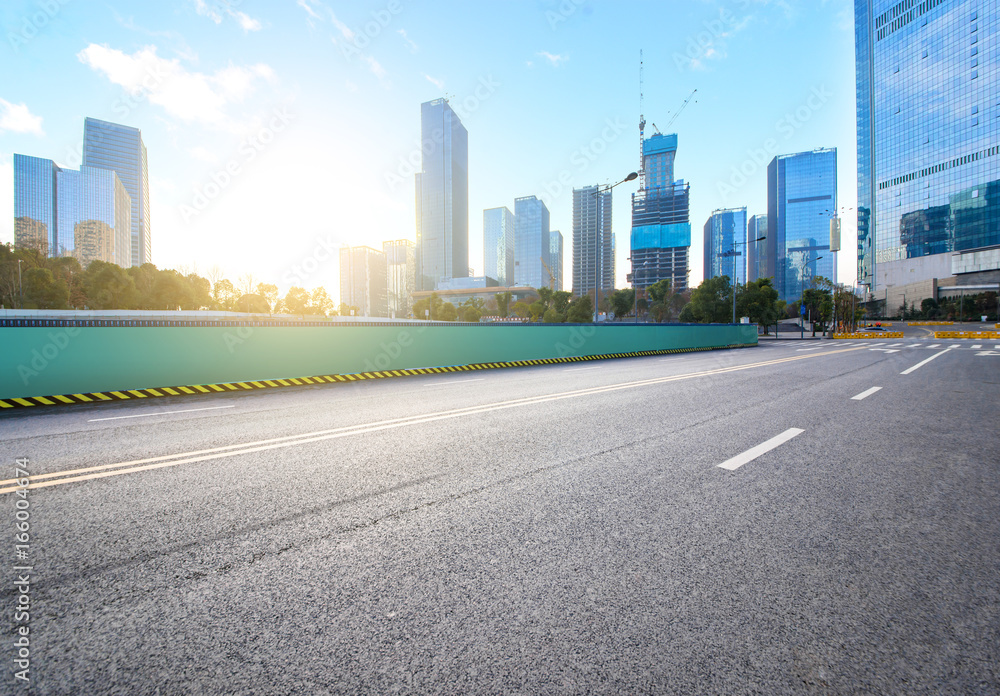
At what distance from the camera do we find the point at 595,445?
4715 mm

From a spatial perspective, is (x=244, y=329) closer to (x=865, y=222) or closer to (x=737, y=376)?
(x=737, y=376)

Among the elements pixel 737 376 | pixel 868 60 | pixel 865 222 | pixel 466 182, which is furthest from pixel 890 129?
pixel 737 376

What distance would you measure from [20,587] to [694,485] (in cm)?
442

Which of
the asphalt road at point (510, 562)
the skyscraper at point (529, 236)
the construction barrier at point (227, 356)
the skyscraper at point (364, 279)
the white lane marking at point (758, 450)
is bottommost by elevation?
the asphalt road at point (510, 562)

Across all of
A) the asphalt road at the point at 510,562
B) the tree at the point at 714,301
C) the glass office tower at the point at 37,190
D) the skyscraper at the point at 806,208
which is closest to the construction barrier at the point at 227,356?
the asphalt road at the point at 510,562

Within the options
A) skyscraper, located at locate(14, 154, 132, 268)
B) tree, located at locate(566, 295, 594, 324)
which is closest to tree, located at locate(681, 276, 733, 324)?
tree, located at locate(566, 295, 594, 324)

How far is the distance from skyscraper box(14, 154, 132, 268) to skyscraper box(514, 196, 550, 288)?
→ 131 meters

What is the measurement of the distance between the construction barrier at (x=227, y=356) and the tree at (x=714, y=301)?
54369 millimetres

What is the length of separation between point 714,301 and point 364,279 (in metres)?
136

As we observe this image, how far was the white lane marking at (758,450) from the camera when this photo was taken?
159 inches

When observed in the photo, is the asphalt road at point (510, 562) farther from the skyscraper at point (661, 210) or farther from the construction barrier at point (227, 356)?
the skyscraper at point (661, 210)

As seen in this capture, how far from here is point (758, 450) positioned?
14.8ft

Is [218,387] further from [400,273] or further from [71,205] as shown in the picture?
[400,273]

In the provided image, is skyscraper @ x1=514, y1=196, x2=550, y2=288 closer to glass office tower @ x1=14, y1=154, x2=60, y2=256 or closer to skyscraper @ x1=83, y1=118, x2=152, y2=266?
skyscraper @ x1=83, y1=118, x2=152, y2=266
